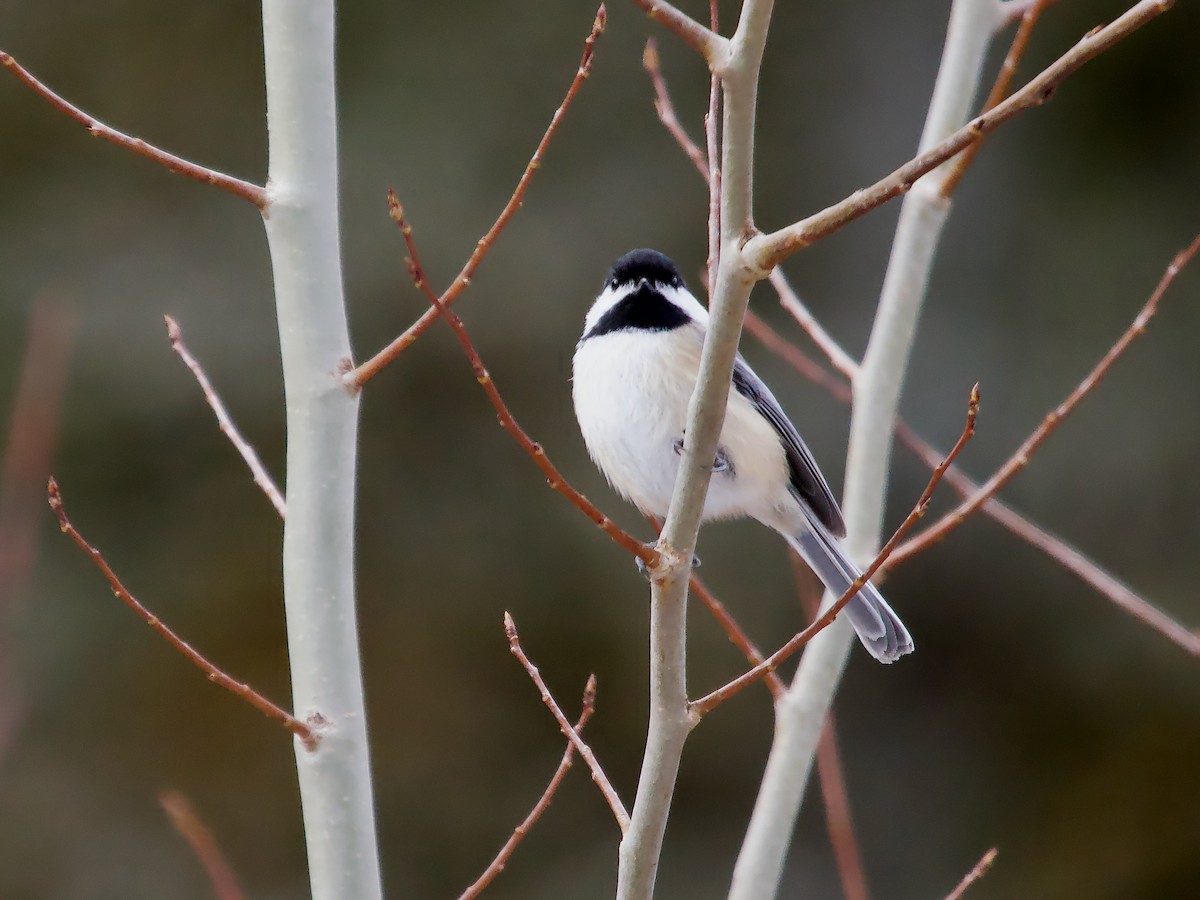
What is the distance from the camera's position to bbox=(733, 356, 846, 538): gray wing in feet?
7.54

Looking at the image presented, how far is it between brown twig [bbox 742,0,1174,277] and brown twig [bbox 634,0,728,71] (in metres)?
0.16

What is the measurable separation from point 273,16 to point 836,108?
4.11m

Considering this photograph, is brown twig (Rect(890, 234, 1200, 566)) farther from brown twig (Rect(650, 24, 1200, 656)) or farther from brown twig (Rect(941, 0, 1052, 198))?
brown twig (Rect(941, 0, 1052, 198))

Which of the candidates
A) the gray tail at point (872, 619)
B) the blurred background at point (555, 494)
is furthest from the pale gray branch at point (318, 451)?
the blurred background at point (555, 494)

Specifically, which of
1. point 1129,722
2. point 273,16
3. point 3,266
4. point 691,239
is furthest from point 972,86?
point 3,266

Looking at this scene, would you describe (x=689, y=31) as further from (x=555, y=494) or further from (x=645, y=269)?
(x=555, y=494)

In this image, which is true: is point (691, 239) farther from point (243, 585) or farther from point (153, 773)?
point (153, 773)

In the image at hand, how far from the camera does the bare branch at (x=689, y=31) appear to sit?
1028 mm

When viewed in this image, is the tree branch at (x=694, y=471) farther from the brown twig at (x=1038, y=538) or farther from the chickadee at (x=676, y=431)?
the chickadee at (x=676, y=431)

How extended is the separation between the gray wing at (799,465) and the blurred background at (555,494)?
7.90ft

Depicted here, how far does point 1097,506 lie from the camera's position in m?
4.75

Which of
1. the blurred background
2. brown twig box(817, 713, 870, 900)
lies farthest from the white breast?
the blurred background

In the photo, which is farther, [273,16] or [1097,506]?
[1097,506]

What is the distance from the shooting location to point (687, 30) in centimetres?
106
